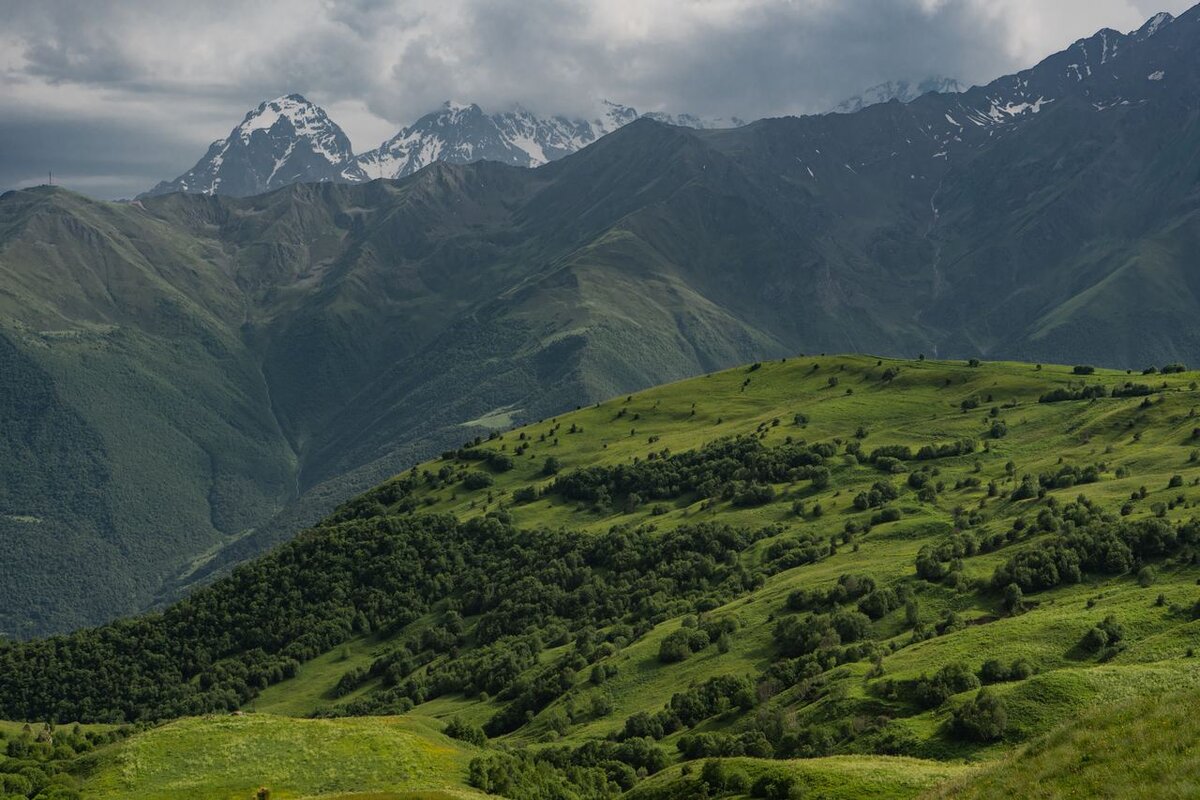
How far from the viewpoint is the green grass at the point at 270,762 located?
296ft

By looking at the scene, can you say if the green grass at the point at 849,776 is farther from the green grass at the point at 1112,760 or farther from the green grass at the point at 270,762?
the green grass at the point at 270,762

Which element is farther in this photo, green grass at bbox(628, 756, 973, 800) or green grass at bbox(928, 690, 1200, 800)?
green grass at bbox(628, 756, 973, 800)

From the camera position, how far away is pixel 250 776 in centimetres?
9275

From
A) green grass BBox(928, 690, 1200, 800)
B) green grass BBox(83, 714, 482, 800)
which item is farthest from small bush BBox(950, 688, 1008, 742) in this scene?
green grass BBox(928, 690, 1200, 800)

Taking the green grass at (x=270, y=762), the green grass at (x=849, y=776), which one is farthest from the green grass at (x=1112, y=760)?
the green grass at (x=270, y=762)

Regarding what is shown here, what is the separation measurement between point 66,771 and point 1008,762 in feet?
276

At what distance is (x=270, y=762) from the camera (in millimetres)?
95562

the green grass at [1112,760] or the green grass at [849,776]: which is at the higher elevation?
the green grass at [1112,760]

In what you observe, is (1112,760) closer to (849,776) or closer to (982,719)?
(849,776)

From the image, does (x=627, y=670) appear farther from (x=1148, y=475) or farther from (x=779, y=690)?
(x=1148, y=475)

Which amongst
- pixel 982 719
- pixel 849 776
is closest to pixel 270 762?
pixel 849 776

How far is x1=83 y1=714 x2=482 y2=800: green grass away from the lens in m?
90.3

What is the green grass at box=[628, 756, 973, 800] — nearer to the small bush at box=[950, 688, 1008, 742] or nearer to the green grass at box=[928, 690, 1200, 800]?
the small bush at box=[950, 688, 1008, 742]

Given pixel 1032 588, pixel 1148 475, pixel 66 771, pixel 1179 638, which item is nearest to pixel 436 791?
pixel 66 771
